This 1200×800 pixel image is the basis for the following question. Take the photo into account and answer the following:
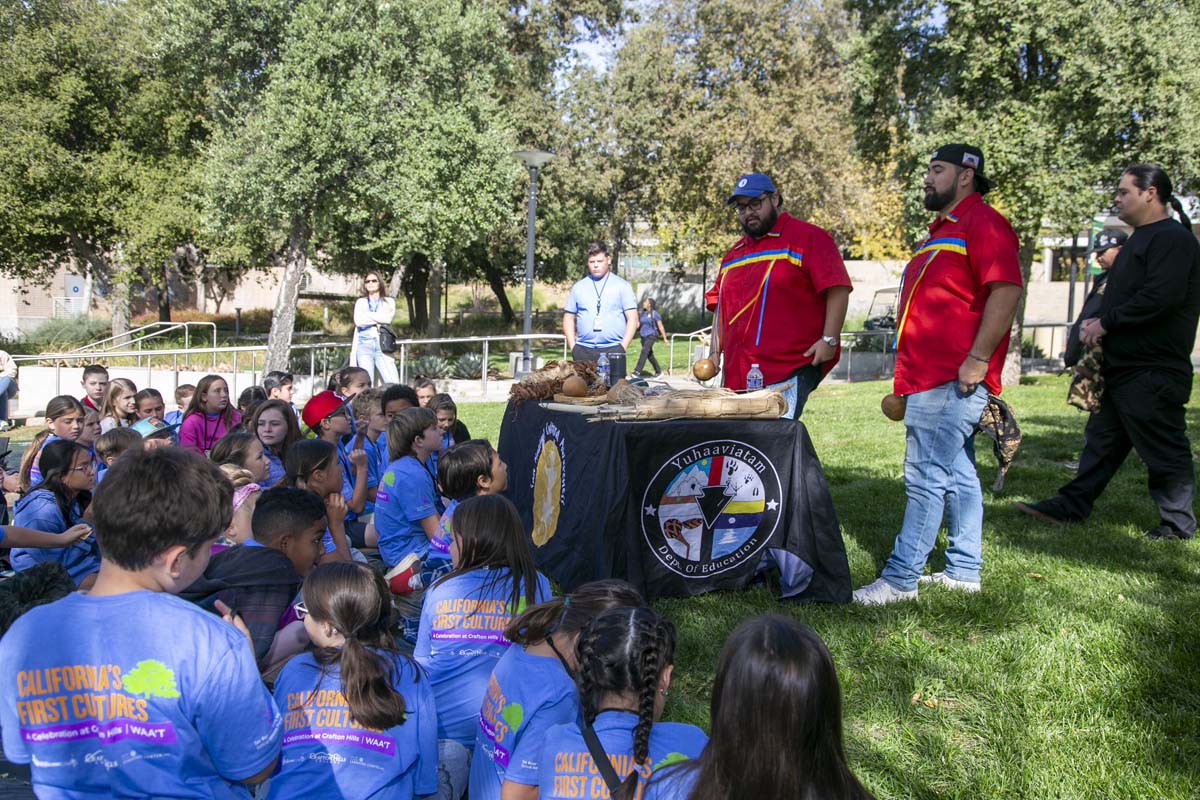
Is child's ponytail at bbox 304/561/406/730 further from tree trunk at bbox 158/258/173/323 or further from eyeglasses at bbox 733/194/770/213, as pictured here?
tree trunk at bbox 158/258/173/323

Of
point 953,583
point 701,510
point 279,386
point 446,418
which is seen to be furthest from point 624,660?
point 279,386

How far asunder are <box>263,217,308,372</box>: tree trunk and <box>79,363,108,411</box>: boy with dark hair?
11.6m

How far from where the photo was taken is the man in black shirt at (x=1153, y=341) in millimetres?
5438

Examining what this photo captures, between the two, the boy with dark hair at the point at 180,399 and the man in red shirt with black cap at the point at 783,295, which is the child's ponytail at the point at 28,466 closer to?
the boy with dark hair at the point at 180,399

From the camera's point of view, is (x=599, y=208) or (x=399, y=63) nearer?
(x=399, y=63)

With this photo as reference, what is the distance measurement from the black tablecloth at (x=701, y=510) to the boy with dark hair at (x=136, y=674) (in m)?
2.59

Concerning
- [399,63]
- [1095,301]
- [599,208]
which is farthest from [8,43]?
[1095,301]

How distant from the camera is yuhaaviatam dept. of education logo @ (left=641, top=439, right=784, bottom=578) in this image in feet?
14.9

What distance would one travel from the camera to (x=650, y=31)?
27.7 metres

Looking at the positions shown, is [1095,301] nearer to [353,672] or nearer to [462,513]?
[462,513]

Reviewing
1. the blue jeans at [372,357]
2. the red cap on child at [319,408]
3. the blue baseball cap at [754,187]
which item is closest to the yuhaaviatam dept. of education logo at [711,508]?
the blue baseball cap at [754,187]

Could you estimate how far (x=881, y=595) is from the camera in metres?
4.55

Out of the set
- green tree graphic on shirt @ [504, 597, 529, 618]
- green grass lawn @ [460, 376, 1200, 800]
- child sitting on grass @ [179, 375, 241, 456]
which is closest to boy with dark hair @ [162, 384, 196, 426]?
child sitting on grass @ [179, 375, 241, 456]

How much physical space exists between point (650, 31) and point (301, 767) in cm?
2781
